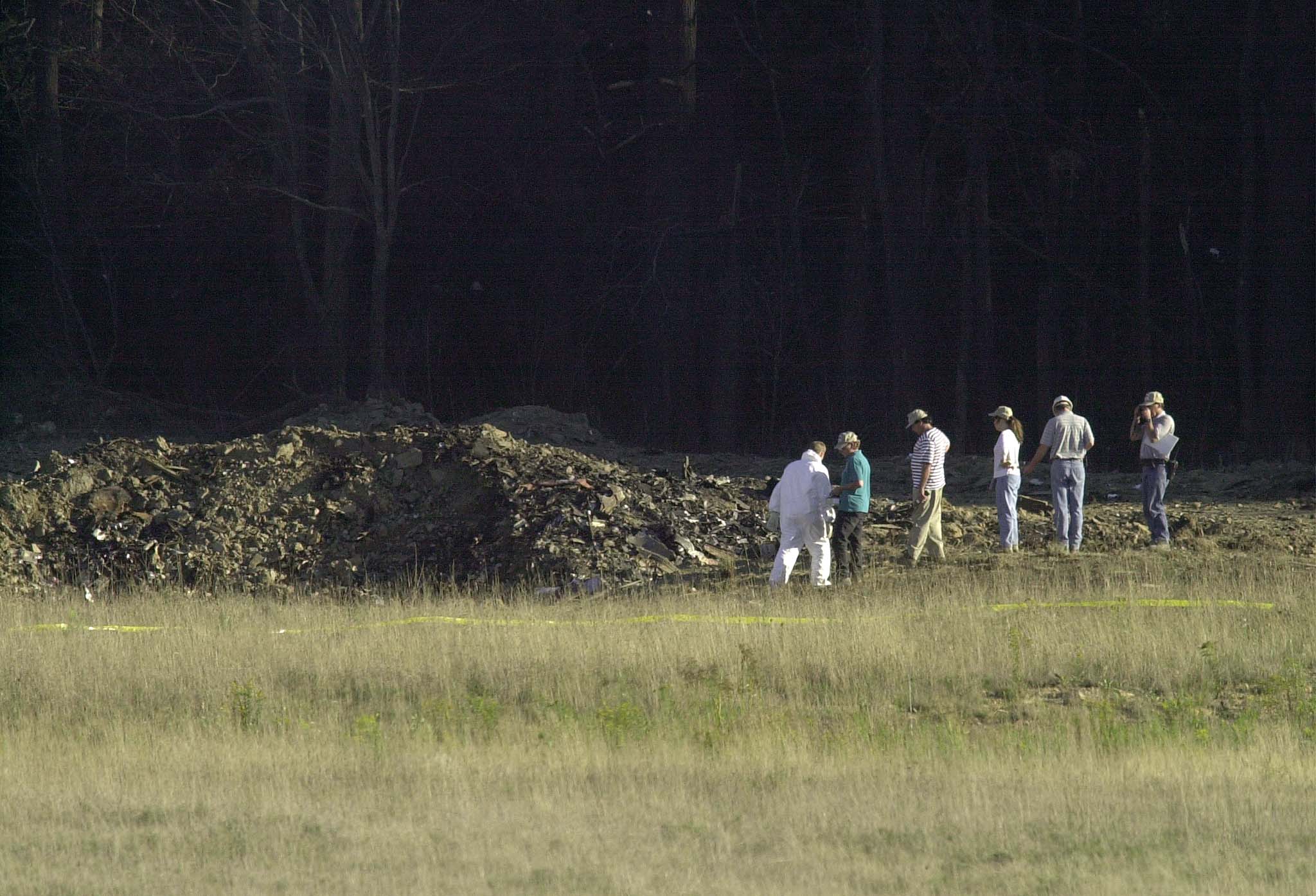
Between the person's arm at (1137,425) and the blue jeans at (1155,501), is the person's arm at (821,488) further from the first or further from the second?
the blue jeans at (1155,501)

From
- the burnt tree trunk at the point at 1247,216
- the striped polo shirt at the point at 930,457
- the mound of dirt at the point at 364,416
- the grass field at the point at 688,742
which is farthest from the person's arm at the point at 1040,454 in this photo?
the burnt tree trunk at the point at 1247,216

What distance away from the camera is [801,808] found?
823 centimetres

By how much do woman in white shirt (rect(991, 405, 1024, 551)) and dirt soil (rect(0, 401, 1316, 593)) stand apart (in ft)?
2.07

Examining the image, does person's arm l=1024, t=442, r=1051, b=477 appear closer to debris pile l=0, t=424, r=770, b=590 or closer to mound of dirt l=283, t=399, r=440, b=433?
debris pile l=0, t=424, r=770, b=590

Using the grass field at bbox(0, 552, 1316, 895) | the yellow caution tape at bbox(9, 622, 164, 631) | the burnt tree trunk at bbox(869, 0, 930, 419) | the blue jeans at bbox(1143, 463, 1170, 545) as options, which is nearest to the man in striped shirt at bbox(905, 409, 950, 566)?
the grass field at bbox(0, 552, 1316, 895)

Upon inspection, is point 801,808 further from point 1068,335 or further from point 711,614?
point 1068,335

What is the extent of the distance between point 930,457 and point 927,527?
3.57 ft

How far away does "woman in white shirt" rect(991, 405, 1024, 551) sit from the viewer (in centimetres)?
1548

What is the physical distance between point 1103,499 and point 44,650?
1413 cm

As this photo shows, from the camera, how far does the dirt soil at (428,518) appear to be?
17.9 metres

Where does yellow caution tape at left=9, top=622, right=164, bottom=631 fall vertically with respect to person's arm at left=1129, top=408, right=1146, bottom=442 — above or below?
below

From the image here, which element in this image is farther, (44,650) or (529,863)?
(44,650)

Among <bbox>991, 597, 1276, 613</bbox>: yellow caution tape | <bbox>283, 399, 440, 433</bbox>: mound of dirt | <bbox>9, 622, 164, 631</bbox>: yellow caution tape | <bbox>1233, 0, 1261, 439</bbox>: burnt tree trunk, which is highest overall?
<bbox>1233, 0, 1261, 439</bbox>: burnt tree trunk

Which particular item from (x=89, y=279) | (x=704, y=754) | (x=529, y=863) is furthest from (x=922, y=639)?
(x=89, y=279)
